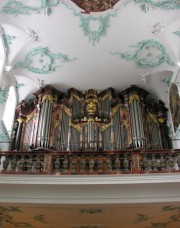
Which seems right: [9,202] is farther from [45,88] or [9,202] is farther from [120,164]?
[45,88]

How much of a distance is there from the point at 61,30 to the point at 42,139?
367 centimetres

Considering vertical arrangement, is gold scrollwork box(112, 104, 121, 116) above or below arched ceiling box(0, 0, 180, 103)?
below

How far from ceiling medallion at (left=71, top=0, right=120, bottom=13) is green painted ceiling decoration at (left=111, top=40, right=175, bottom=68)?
1.73 metres

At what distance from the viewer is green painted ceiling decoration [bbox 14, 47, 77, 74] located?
1057cm

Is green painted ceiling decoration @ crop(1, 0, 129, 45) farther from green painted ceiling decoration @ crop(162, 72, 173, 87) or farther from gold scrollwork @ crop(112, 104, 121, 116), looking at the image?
green painted ceiling decoration @ crop(162, 72, 173, 87)

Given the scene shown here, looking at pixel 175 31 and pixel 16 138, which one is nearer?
pixel 175 31

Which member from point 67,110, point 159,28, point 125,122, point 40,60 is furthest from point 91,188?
point 40,60

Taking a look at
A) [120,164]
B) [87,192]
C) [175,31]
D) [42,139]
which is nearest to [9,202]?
[87,192]

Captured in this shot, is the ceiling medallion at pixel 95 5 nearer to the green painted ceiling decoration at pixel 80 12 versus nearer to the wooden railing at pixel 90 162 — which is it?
the green painted ceiling decoration at pixel 80 12

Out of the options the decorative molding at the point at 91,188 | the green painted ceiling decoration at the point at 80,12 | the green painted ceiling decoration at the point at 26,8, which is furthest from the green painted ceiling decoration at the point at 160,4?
the decorative molding at the point at 91,188

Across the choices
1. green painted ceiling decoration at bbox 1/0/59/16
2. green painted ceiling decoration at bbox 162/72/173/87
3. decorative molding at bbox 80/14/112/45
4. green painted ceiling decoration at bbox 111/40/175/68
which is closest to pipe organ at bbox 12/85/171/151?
green painted ceiling decoration at bbox 162/72/173/87

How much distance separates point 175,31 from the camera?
9516 mm

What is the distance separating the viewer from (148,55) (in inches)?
416

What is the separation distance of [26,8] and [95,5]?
6.80ft
